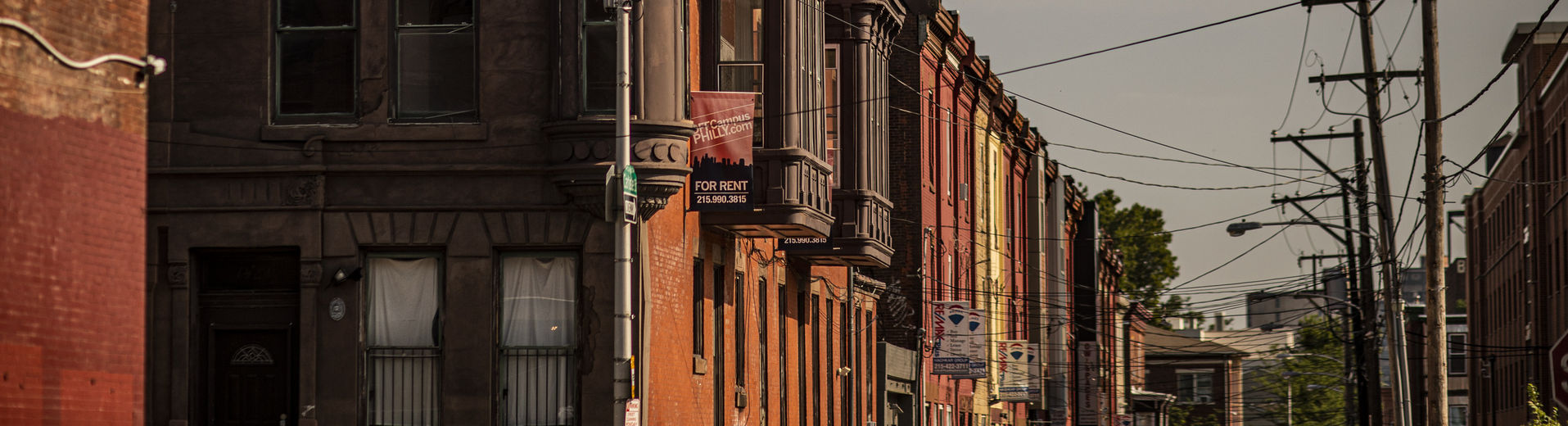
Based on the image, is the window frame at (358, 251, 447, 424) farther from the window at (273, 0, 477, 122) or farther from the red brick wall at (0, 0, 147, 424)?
the red brick wall at (0, 0, 147, 424)

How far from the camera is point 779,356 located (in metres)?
29.3

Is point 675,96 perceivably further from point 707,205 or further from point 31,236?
point 31,236

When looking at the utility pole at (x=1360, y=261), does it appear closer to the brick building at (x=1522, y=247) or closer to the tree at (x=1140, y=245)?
the brick building at (x=1522, y=247)

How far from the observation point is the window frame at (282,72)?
21.0 m

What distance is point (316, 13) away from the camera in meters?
21.3

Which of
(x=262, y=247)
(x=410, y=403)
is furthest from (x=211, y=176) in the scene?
(x=410, y=403)

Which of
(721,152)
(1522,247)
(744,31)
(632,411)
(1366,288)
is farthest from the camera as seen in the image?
A: (1522,247)

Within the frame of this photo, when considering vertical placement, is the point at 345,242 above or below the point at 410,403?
above

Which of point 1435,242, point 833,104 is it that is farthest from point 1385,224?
point 833,104

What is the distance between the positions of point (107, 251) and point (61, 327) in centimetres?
106

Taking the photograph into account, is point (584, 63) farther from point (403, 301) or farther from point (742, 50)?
point (742, 50)

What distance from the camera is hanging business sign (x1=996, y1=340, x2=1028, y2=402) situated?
5066 cm

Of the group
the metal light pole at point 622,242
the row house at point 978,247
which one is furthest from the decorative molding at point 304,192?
the row house at point 978,247

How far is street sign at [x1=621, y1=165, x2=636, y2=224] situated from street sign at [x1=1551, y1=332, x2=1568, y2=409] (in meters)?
10.2
